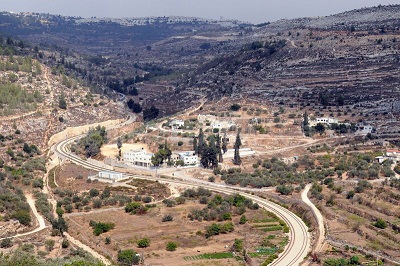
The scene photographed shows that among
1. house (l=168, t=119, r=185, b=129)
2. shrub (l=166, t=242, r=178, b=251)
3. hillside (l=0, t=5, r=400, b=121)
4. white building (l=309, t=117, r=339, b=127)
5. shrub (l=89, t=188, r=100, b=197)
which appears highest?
hillside (l=0, t=5, r=400, b=121)

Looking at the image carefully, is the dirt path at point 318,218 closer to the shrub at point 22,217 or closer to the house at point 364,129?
the shrub at point 22,217

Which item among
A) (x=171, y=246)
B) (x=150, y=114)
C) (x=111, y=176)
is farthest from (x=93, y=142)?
(x=171, y=246)

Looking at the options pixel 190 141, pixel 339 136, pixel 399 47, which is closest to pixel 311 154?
pixel 339 136

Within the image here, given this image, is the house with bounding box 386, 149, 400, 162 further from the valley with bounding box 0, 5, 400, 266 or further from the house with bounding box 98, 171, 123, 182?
the house with bounding box 98, 171, 123, 182

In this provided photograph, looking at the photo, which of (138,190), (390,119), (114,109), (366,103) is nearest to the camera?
(138,190)

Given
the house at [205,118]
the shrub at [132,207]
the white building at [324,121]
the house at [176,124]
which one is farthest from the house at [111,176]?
the white building at [324,121]

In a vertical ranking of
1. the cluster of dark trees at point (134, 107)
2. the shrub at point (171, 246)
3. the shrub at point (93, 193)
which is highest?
the shrub at point (171, 246)

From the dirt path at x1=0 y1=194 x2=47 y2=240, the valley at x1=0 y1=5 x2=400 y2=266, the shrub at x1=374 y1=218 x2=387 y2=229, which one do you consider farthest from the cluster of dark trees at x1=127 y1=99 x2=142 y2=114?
the shrub at x1=374 y1=218 x2=387 y2=229

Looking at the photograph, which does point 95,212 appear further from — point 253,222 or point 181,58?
point 181,58
